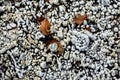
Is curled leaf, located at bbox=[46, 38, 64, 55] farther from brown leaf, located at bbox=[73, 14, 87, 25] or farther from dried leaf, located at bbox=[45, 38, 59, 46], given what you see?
brown leaf, located at bbox=[73, 14, 87, 25]

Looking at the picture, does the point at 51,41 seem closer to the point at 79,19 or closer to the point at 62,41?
the point at 62,41

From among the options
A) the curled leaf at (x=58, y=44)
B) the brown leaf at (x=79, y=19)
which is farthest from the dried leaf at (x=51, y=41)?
the brown leaf at (x=79, y=19)

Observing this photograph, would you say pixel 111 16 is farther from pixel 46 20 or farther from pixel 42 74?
pixel 42 74

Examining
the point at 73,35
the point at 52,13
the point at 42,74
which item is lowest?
the point at 42,74

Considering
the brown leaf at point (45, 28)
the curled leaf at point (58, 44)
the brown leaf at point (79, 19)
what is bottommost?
the curled leaf at point (58, 44)

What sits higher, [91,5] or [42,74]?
[91,5]

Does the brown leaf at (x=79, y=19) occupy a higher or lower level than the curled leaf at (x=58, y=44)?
higher

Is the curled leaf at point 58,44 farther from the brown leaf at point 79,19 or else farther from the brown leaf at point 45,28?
the brown leaf at point 79,19

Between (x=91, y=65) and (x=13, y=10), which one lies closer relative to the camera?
(x=91, y=65)

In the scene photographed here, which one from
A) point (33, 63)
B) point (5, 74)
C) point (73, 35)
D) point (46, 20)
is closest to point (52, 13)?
point (46, 20)
